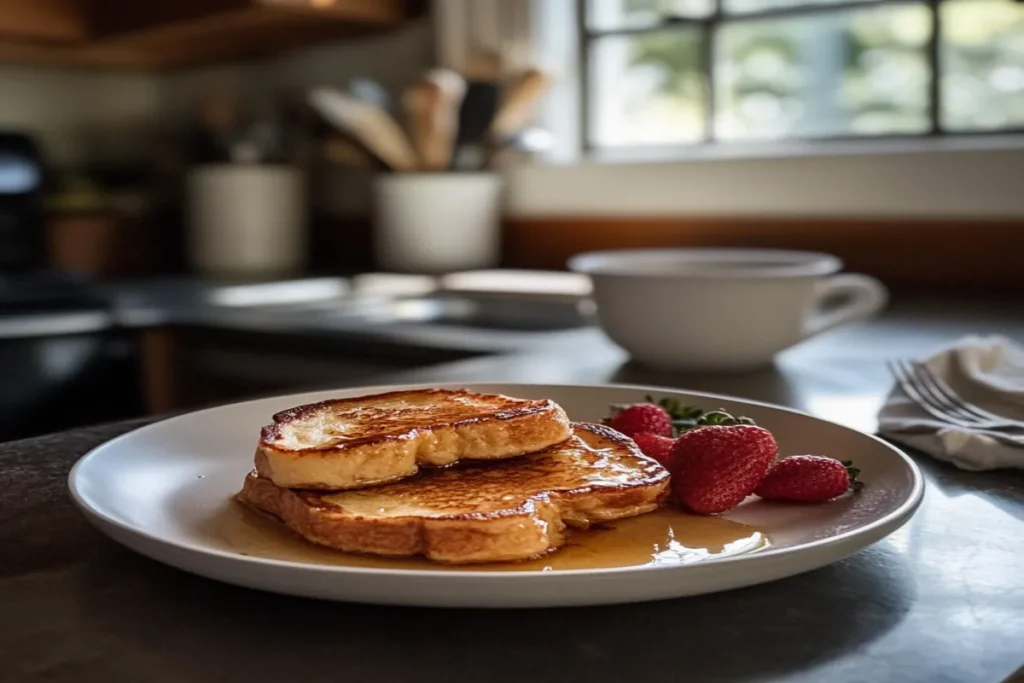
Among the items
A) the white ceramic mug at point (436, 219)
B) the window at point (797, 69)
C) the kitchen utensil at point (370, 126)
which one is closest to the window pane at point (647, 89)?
the window at point (797, 69)

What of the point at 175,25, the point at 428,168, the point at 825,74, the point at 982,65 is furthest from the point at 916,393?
the point at 175,25

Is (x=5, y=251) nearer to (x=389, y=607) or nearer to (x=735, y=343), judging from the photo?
(x=735, y=343)

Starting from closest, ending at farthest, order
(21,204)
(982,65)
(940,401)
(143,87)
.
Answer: (940,401) → (982,65) → (21,204) → (143,87)

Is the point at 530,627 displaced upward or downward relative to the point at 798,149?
downward

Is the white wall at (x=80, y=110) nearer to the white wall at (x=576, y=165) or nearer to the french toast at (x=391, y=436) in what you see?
the white wall at (x=576, y=165)

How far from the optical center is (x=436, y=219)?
2092mm

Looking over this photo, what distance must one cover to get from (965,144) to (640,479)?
1.42 metres

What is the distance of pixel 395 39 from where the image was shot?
239 cm

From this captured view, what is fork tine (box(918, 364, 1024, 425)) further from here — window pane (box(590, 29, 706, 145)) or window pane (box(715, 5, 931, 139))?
window pane (box(590, 29, 706, 145))

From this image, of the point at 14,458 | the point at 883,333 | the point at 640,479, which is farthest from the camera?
the point at 883,333

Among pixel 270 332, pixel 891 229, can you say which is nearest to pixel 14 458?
pixel 270 332

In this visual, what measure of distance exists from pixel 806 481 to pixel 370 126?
5.36 feet

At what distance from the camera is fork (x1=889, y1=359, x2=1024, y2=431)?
75 cm

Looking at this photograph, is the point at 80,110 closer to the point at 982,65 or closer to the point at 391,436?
the point at 982,65
